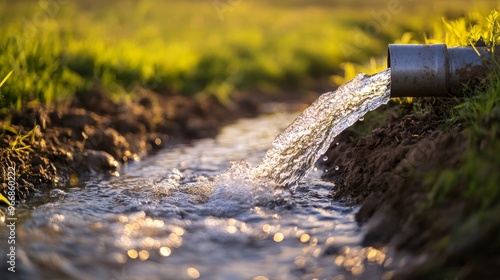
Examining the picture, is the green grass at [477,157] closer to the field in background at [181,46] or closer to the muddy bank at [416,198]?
the muddy bank at [416,198]

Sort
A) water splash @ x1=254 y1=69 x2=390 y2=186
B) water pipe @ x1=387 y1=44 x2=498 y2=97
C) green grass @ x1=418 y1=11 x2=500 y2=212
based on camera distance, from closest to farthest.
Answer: green grass @ x1=418 y1=11 x2=500 y2=212 → water pipe @ x1=387 y1=44 x2=498 y2=97 → water splash @ x1=254 y1=69 x2=390 y2=186

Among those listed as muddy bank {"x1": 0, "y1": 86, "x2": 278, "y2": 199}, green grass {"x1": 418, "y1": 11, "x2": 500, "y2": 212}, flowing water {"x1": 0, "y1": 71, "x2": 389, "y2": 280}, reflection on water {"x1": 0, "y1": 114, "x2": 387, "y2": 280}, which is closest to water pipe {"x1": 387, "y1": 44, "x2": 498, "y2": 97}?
green grass {"x1": 418, "y1": 11, "x2": 500, "y2": 212}

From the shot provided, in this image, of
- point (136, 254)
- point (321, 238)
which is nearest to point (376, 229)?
point (321, 238)

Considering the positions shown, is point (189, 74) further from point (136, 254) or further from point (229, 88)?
point (136, 254)

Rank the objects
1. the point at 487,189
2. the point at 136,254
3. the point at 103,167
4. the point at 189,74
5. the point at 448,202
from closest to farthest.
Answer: the point at 487,189 → the point at 448,202 → the point at 136,254 → the point at 103,167 → the point at 189,74

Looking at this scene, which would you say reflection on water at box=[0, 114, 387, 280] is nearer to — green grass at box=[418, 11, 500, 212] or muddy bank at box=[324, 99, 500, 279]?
muddy bank at box=[324, 99, 500, 279]

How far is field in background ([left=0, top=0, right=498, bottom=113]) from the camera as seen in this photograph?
262 inches

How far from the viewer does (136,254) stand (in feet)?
11.4

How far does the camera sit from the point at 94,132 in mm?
6133

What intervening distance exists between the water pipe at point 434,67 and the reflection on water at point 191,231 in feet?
3.14

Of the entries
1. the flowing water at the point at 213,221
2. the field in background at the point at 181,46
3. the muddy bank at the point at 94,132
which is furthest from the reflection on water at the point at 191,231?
the field in background at the point at 181,46

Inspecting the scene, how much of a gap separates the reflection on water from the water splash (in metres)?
0.16

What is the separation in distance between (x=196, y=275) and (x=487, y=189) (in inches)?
56.3

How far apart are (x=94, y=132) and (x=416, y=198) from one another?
3.52 meters
